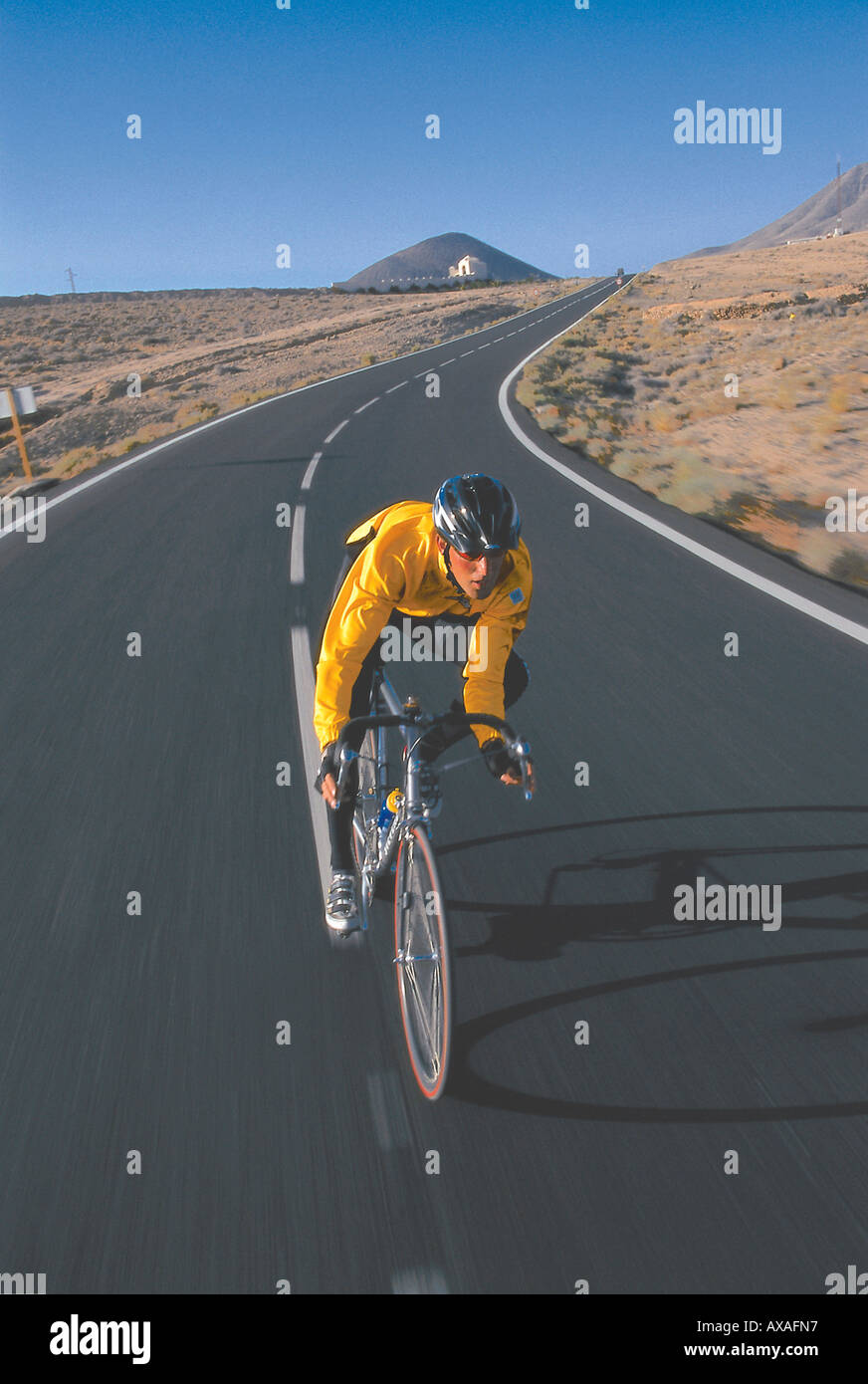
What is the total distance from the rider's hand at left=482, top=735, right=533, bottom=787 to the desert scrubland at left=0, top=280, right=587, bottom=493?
19.0 m

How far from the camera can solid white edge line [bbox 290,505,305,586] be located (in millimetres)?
9364

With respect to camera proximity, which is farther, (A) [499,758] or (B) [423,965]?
(B) [423,965]

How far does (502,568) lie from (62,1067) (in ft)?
8.03

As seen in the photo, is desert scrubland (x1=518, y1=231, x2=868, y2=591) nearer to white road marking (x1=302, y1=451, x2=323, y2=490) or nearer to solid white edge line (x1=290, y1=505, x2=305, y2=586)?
white road marking (x1=302, y1=451, x2=323, y2=490)

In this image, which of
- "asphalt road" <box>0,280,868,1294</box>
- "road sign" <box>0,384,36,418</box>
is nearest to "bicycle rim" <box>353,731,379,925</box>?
"asphalt road" <box>0,280,868,1294</box>

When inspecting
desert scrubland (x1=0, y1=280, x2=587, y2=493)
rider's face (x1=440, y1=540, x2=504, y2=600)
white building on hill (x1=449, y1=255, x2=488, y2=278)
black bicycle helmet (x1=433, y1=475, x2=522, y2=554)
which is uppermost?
white building on hill (x1=449, y1=255, x2=488, y2=278)

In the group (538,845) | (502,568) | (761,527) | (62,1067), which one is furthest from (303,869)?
(761,527)

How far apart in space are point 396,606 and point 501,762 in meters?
0.86

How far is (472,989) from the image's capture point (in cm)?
359

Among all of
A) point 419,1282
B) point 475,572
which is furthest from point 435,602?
point 419,1282

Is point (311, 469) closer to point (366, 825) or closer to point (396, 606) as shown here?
point (366, 825)

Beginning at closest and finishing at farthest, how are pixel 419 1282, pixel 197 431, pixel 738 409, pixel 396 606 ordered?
pixel 419 1282 < pixel 396 606 < pixel 738 409 < pixel 197 431

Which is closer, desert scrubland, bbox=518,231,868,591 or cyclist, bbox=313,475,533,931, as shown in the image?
cyclist, bbox=313,475,533,931
